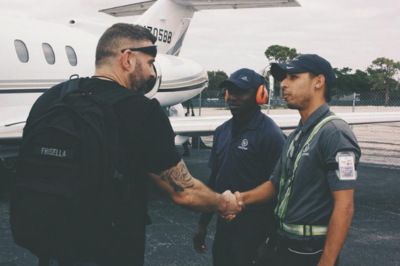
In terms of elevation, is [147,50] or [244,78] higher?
[147,50]

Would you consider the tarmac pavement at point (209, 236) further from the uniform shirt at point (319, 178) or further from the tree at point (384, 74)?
the tree at point (384, 74)

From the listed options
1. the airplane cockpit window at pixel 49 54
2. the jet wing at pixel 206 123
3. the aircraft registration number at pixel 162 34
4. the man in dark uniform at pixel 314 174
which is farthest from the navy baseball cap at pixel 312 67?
the aircraft registration number at pixel 162 34

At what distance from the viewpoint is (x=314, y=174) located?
2215 mm

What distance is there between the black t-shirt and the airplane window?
279 inches

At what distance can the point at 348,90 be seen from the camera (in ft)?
303

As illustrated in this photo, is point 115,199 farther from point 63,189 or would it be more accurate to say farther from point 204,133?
point 204,133

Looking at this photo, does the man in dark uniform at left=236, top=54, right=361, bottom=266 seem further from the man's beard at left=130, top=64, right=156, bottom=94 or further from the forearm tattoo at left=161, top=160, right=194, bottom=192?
the man's beard at left=130, top=64, right=156, bottom=94

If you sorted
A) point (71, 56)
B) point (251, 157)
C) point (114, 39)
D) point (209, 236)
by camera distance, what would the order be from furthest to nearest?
point (71, 56)
point (209, 236)
point (251, 157)
point (114, 39)

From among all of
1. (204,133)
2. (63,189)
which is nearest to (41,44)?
(204,133)

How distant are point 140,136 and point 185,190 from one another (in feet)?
1.42

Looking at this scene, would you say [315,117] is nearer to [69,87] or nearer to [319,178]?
[319,178]

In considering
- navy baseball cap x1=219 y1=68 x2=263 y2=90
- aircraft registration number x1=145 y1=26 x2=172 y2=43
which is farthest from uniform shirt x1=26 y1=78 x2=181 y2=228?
aircraft registration number x1=145 y1=26 x2=172 y2=43

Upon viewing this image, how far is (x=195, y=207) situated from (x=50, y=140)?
0.86 metres

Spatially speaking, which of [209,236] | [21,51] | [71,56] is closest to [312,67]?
[209,236]
